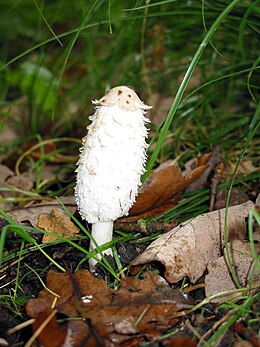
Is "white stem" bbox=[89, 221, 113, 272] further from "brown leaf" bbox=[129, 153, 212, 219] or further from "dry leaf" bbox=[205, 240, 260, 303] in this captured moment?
"dry leaf" bbox=[205, 240, 260, 303]

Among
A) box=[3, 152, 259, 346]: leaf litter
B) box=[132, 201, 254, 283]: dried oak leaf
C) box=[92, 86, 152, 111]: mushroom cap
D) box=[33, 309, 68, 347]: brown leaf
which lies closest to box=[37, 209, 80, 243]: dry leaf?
box=[3, 152, 259, 346]: leaf litter

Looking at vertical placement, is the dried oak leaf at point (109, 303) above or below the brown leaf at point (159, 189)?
below

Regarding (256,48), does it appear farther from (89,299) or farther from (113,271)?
(89,299)

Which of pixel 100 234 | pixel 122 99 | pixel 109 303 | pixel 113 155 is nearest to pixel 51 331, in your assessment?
pixel 109 303

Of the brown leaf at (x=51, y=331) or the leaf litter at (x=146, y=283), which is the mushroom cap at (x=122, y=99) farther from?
the brown leaf at (x=51, y=331)

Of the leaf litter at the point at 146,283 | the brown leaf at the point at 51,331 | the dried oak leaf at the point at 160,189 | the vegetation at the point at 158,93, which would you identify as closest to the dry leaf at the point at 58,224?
the leaf litter at the point at 146,283

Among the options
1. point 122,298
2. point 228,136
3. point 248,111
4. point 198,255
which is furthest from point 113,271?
point 248,111
